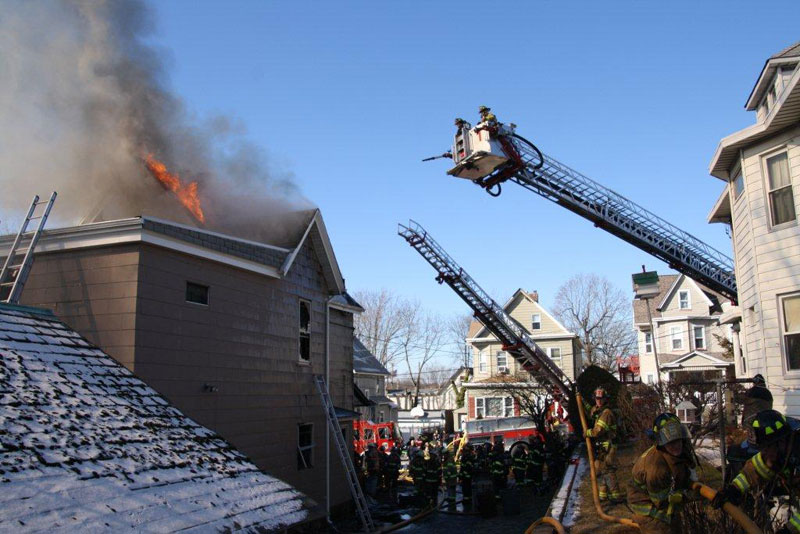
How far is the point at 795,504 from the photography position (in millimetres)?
4523

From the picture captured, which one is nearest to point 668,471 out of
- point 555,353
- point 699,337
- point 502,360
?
point 699,337

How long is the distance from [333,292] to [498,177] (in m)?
5.47

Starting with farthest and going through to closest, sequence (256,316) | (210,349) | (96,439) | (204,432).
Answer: (256,316), (210,349), (204,432), (96,439)

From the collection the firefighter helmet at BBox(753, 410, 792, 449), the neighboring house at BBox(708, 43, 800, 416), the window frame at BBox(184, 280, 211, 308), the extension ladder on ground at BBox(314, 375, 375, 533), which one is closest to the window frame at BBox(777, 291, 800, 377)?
the neighboring house at BBox(708, 43, 800, 416)

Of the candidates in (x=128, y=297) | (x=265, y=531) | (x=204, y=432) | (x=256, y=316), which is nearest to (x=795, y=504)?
(x=265, y=531)

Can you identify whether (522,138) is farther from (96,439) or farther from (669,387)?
(96,439)

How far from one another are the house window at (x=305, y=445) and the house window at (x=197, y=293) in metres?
4.32

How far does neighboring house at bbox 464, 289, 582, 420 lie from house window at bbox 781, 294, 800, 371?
96.2 feet

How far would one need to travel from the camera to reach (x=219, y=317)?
41.2ft

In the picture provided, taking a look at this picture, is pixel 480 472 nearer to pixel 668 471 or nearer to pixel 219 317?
pixel 219 317

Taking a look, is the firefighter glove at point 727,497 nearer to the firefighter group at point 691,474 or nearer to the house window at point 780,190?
the firefighter group at point 691,474

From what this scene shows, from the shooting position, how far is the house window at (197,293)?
11.9 m

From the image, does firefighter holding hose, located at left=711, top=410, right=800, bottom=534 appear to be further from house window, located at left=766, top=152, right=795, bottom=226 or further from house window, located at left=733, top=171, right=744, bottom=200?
house window, located at left=733, top=171, right=744, bottom=200

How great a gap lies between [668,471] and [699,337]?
3437 cm
